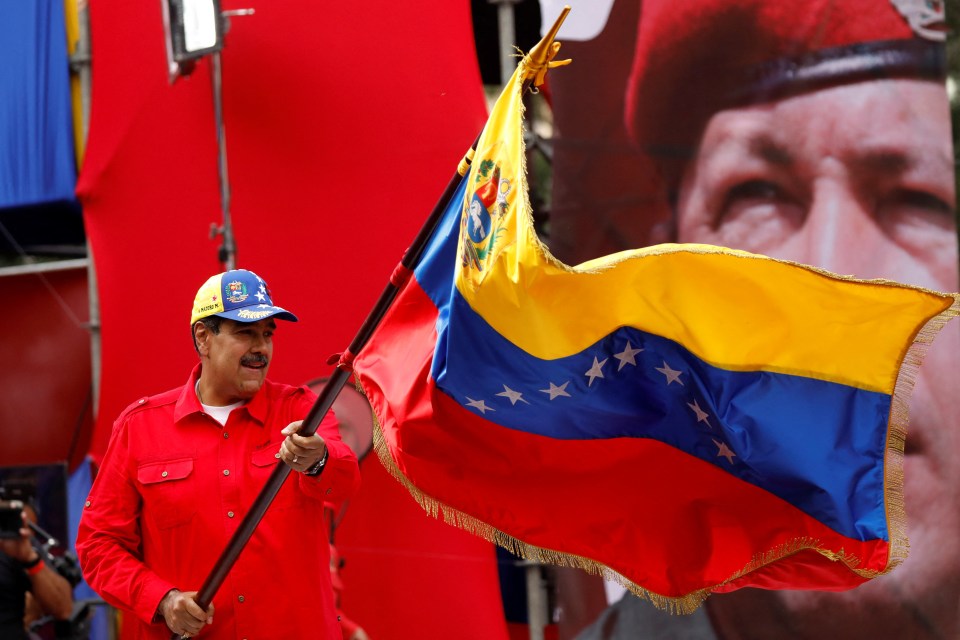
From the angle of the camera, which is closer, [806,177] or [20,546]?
[20,546]

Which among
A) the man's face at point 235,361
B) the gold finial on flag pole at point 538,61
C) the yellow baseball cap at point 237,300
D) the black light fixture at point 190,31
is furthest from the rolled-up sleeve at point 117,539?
the black light fixture at point 190,31

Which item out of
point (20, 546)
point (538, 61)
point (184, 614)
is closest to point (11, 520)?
point (20, 546)

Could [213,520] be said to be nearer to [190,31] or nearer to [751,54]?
[190,31]

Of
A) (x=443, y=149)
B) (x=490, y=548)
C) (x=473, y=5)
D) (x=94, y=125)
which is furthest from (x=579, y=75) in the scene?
(x=94, y=125)

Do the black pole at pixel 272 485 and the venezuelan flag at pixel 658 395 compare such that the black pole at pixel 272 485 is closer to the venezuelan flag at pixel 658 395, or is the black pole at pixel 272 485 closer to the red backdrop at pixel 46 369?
the venezuelan flag at pixel 658 395

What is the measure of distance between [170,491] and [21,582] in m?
2.32

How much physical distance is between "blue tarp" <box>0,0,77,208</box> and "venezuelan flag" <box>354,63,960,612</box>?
4.43m

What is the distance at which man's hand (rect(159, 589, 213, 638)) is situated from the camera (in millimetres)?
3725

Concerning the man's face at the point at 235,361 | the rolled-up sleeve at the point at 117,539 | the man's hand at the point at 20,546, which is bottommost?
the man's hand at the point at 20,546

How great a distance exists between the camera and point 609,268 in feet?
11.7

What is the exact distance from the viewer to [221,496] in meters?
3.89

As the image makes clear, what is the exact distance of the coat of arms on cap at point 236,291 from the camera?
158 inches

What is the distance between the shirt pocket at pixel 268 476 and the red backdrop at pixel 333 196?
2439 mm

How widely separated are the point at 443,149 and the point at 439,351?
120 inches
